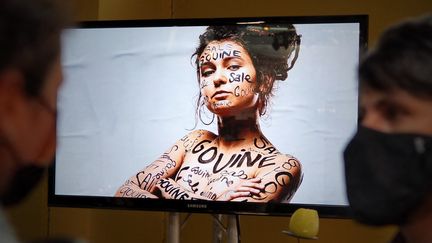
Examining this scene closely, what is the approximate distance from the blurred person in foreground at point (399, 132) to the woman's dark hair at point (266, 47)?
1.24 meters

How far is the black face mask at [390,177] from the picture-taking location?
1082 mm

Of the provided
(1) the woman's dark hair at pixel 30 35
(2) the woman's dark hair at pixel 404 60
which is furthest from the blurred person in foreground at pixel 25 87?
(2) the woman's dark hair at pixel 404 60

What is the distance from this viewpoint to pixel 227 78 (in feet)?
7.89

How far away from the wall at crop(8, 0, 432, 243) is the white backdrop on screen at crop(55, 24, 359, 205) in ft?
1.06

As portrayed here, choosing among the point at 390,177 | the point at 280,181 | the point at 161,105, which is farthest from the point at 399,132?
the point at 161,105


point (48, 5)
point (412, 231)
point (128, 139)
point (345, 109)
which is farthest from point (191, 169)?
point (48, 5)

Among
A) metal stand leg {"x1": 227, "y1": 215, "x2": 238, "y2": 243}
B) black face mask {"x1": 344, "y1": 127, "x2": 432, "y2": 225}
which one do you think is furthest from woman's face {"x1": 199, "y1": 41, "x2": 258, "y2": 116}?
black face mask {"x1": 344, "y1": 127, "x2": 432, "y2": 225}

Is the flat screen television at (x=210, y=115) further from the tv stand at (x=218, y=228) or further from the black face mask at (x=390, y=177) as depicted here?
the black face mask at (x=390, y=177)

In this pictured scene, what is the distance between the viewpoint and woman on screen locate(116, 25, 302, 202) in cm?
239

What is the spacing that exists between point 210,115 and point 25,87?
72.5 inches

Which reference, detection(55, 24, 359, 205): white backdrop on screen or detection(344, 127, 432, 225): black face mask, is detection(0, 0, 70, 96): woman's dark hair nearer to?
detection(344, 127, 432, 225): black face mask

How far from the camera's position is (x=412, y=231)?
1.10m

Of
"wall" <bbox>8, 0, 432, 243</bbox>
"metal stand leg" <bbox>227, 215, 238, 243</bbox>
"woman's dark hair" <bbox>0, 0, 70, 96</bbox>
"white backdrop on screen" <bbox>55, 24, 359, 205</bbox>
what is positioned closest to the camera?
"woman's dark hair" <bbox>0, 0, 70, 96</bbox>

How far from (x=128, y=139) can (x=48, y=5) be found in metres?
1.93
